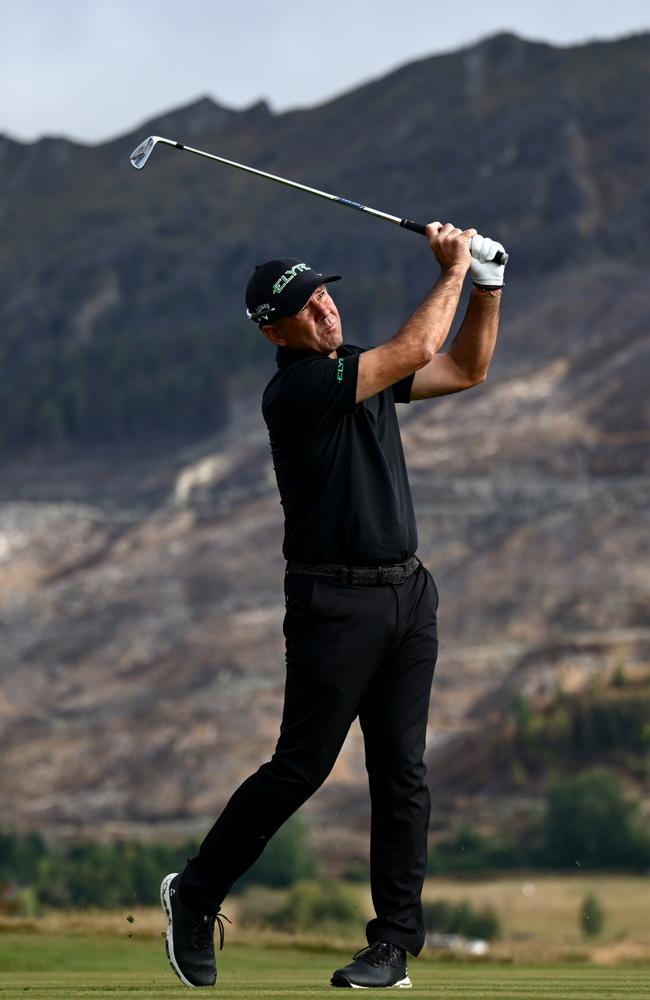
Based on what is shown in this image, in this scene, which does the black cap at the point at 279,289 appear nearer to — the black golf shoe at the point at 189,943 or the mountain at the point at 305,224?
the black golf shoe at the point at 189,943

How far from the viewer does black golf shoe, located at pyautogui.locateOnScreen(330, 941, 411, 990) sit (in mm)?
6254

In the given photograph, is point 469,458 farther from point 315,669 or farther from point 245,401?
point 315,669

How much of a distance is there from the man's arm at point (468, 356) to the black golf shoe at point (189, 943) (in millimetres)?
1984

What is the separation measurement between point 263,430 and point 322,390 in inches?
5002

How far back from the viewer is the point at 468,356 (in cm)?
694

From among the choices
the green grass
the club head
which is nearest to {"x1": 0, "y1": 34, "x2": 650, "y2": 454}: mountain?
the green grass

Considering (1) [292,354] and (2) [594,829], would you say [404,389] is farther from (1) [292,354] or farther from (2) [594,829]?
(2) [594,829]

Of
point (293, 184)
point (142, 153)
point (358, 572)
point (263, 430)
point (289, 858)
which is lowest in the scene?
point (289, 858)

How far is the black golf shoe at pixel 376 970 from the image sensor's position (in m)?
6.25

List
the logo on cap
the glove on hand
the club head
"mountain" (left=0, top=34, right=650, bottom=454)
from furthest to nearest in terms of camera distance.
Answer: "mountain" (left=0, top=34, right=650, bottom=454) → the club head → the glove on hand → the logo on cap

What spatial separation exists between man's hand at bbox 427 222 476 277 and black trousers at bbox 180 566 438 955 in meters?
1.07

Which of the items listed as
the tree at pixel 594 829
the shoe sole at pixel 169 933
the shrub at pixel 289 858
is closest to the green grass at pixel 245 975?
the shoe sole at pixel 169 933

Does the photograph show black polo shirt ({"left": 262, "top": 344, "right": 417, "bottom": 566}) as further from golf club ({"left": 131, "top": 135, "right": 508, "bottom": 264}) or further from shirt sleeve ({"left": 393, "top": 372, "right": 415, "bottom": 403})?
golf club ({"left": 131, "top": 135, "right": 508, "bottom": 264})

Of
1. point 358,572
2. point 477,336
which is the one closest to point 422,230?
point 477,336
